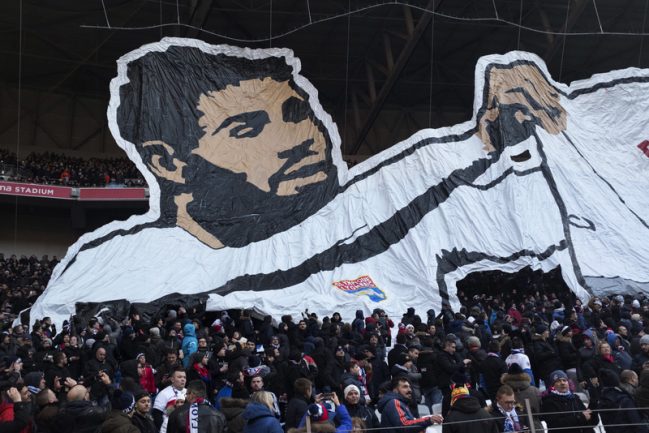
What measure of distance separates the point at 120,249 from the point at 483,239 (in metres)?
8.94

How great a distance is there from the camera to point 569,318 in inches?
577

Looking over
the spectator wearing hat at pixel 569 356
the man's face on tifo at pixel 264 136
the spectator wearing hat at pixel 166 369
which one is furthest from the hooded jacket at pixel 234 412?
the man's face on tifo at pixel 264 136

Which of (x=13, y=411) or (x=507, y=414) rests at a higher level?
(x=13, y=411)

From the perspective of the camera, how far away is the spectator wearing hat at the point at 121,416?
654 centimetres

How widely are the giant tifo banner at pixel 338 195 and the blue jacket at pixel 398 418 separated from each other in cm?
1097

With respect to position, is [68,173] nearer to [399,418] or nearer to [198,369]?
[198,369]

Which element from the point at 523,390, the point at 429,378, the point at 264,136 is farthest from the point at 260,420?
the point at 264,136

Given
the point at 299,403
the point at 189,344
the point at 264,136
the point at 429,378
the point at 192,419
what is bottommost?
the point at 192,419

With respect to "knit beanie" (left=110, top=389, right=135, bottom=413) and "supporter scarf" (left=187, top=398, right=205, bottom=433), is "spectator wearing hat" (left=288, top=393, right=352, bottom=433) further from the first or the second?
"knit beanie" (left=110, top=389, right=135, bottom=413)

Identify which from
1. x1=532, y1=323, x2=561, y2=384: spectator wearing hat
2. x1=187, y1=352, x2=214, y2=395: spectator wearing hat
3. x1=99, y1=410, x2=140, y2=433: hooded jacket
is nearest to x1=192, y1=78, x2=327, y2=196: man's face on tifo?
x1=187, y1=352, x2=214, y2=395: spectator wearing hat

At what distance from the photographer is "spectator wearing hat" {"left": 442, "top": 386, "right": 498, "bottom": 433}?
269 inches

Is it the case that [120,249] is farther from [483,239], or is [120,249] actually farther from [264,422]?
[264,422]

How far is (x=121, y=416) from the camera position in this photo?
6.66 metres

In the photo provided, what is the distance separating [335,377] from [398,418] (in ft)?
7.75
